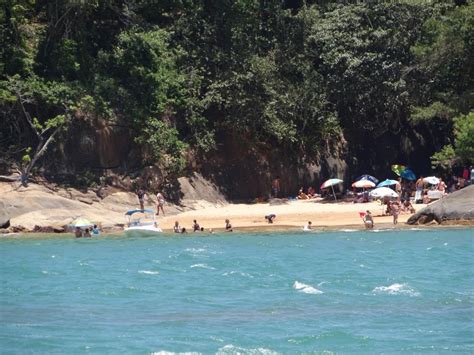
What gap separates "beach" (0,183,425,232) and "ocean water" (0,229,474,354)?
291 cm

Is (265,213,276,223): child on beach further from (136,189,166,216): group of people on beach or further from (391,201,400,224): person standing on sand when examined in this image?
(391,201,400,224): person standing on sand

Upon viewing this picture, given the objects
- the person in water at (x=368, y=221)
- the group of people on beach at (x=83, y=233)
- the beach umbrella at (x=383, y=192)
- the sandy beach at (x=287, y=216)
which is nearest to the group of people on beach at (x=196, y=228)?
the sandy beach at (x=287, y=216)

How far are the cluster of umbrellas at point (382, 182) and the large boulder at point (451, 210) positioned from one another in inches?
127

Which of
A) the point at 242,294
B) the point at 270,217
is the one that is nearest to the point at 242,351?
the point at 242,294

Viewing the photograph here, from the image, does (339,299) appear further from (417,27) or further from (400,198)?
(417,27)

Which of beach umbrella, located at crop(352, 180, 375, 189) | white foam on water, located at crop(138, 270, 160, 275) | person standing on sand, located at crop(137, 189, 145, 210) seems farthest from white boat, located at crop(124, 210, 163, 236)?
white foam on water, located at crop(138, 270, 160, 275)

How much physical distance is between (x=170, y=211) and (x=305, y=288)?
21123 millimetres

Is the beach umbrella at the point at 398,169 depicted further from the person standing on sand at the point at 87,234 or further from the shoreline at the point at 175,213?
the person standing on sand at the point at 87,234

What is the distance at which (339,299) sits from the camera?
974 inches

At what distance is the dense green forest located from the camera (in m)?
46.9

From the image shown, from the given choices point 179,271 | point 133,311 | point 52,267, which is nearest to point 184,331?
point 133,311

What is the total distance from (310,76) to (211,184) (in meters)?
6.93

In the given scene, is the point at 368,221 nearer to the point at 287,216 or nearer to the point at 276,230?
the point at 276,230

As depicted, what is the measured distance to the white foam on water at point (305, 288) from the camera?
84.6 feet
